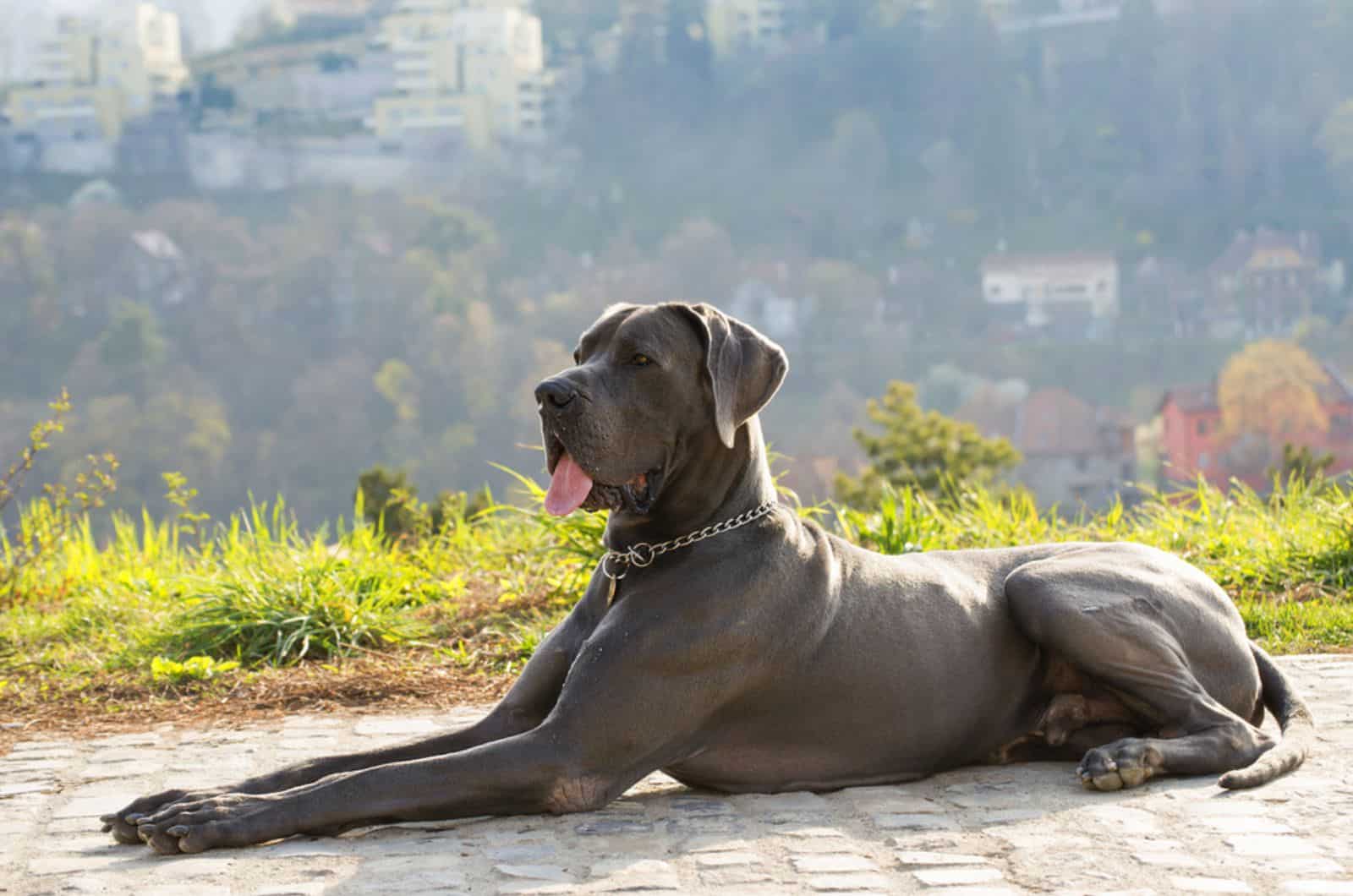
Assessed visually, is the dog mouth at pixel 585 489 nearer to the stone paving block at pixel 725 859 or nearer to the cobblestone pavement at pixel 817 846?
the cobblestone pavement at pixel 817 846

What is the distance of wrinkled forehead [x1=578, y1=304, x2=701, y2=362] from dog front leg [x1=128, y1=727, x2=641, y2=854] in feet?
3.14

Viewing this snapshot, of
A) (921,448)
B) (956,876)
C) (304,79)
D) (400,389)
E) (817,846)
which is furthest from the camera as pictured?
(304,79)

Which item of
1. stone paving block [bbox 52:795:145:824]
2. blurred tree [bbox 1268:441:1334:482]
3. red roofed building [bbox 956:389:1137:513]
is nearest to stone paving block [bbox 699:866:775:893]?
stone paving block [bbox 52:795:145:824]

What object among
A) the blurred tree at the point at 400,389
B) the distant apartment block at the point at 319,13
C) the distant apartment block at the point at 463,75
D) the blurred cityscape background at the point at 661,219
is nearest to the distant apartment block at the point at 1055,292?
the blurred cityscape background at the point at 661,219

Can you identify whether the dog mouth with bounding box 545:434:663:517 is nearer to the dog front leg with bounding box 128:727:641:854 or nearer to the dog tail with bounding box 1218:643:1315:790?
the dog front leg with bounding box 128:727:641:854

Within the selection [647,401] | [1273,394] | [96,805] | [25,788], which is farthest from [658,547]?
[1273,394]

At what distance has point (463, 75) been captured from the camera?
111750 millimetres

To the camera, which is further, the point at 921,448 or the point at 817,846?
the point at 921,448

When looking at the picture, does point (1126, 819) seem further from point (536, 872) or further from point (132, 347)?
point (132, 347)

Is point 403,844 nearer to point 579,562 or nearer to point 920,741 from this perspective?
point 920,741

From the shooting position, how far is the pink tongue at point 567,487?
3.66m

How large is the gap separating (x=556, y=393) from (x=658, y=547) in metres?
0.50

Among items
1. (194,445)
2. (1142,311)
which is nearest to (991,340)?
(1142,311)

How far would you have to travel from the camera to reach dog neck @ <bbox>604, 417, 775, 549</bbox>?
3.82 metres
